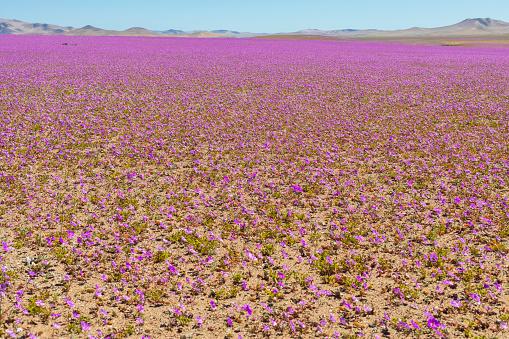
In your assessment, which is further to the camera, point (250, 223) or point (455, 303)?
point (250, 223)

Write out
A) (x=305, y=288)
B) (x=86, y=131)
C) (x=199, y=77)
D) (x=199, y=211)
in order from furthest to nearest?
(x=199, y=77) → (x=86, y=131) → (x=199, y=211) → (x=305, y=288)

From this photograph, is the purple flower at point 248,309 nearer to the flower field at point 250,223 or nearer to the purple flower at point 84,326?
the flower field at point 250,223

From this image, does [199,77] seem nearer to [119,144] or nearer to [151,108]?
[151,108]

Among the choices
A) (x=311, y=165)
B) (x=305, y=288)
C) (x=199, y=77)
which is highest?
(x=199, y=77)

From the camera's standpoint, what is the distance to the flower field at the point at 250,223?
7.05 m

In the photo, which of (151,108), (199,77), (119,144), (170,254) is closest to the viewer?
(170,254)

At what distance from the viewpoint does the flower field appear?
7.05 m

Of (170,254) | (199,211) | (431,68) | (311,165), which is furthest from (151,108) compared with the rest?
(431,68)

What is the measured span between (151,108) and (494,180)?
17.5 metres

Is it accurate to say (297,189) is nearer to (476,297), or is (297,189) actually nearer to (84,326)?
(476,297)

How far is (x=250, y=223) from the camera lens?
10297 mm

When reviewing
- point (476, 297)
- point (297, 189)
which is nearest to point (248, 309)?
point (476, 297)

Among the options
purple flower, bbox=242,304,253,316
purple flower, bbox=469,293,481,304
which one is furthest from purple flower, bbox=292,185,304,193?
purple flower, bbox=469,293,481,304

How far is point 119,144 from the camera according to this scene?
54.4ft
